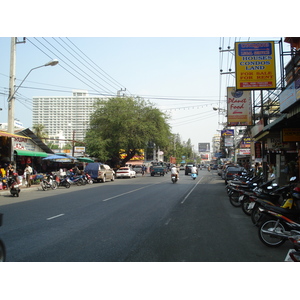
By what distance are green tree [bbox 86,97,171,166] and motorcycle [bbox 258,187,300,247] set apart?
36.8 meters

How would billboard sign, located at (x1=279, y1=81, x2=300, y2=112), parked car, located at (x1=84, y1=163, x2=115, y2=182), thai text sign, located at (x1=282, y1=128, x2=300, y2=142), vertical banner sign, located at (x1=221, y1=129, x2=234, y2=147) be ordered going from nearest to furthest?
billboard sign, located at (x1=279, y1=81, x2=300, y2=112) < thai text sign, located at (x1=282, y1=128, x2=300, y2=142) < parked car, located at (x1=84, y1=163, x2=115, y2=182) < vertical banner sign, located at (x1=221, y1=129, x2=234, y2=147)

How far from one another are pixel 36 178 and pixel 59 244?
20451 mm

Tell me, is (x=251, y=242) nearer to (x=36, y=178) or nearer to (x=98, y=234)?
(x=98, y=234)

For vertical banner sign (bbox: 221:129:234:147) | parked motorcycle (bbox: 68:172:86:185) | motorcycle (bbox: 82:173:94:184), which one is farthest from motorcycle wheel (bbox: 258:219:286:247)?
vertical banner sign (bbox: 221:129:234:147)

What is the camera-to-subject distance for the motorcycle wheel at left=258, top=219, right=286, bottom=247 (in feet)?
21.5

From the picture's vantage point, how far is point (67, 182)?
24.4 metres

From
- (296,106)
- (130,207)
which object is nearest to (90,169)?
(130,207)

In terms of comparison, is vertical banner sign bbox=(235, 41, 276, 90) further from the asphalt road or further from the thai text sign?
the asphalt road

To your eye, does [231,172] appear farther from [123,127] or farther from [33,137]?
[123,127]

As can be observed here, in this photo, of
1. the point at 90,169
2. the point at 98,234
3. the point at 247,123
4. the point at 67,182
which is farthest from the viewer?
the point at 90,169

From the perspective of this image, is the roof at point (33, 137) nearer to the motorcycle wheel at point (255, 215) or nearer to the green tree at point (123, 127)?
the green tree at point (123, 127)

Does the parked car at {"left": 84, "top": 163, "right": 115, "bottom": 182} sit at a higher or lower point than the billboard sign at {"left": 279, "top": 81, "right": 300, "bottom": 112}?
lower

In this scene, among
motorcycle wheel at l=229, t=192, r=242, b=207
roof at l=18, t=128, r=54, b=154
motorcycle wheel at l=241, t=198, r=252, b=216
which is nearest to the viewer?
motorcycle wheel at l=241, t=198, r=252, b=216

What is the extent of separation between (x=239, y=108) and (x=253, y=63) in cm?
696
